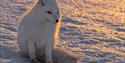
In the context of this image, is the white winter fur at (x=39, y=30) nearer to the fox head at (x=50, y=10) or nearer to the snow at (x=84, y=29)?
the fox head at (x=50, y=10)

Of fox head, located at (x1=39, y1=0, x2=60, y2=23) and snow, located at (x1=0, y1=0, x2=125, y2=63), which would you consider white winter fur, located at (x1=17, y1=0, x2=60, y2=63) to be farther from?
snow, located at (x1=0, y1=0, x2=125, y2=63)

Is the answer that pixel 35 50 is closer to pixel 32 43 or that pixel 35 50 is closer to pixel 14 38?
pixel 32 43

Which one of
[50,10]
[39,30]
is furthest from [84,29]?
[50,10]

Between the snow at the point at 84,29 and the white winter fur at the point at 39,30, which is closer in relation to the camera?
the white winter fur at the point at 39,30

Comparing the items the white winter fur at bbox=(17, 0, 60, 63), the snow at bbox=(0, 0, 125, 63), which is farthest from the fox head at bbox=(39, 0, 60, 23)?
the snow at bbox=(0, 0, 125, 63)

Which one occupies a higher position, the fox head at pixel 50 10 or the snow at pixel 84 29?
the fox head at pixel 50 10

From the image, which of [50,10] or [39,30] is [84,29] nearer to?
[39,30]

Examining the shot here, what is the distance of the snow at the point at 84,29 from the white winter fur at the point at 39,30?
0.82ft

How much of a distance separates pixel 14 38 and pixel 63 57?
137 centimetres

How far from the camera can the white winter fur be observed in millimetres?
6086

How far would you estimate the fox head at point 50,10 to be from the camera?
237 inches

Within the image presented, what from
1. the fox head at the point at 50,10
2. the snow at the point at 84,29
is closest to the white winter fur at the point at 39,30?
the fox head at the point at 50,10

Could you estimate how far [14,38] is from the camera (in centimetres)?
744

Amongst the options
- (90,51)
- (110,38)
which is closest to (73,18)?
(110,38)
